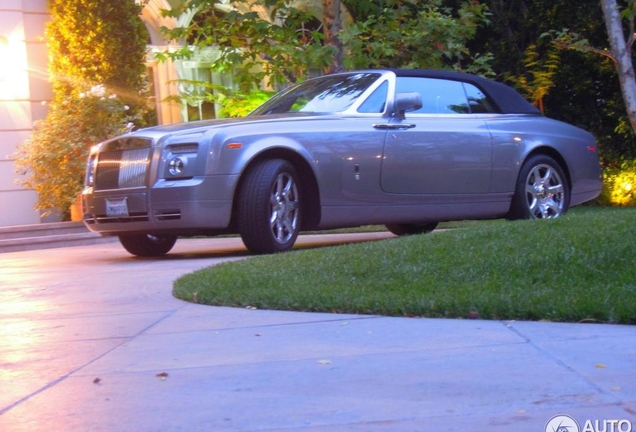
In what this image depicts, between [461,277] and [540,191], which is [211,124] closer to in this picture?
[461,277]

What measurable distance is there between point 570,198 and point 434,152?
6.59ft

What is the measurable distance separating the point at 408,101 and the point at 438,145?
2.03 feet

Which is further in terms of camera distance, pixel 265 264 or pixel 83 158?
pixel 83 158

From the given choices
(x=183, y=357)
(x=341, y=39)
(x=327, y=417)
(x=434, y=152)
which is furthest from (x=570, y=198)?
(x=327, y=417)

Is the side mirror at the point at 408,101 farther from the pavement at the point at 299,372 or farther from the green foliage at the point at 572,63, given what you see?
the green foliage at the point at 572,63

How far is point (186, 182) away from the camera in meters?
7.65

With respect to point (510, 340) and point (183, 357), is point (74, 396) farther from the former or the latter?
point (510, 340)

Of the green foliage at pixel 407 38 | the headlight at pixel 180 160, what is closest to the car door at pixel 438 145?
the headlight at pixel 180 160

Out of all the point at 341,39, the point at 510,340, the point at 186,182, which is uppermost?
the point at 341,39

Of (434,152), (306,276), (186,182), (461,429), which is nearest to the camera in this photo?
(461,429)

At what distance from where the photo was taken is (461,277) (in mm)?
5961

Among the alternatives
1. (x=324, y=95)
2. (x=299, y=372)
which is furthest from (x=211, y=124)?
(x=299, y=372)

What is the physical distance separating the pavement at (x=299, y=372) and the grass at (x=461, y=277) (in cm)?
13

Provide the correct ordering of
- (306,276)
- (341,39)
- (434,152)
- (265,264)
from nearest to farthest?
1. (306,276)
2. (265,264)
3. (434,152)
4. (341,39)
